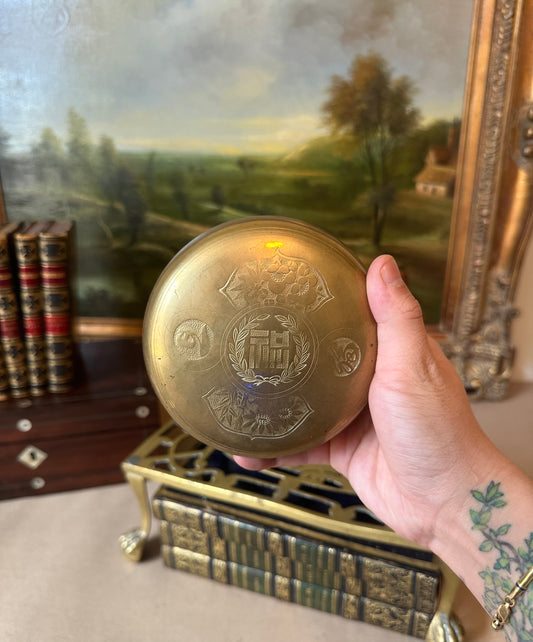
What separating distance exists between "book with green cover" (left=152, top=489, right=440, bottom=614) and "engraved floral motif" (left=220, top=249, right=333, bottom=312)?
57cm

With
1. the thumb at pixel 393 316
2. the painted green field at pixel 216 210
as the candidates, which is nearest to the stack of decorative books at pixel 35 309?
the painted green field at pixel 216 210

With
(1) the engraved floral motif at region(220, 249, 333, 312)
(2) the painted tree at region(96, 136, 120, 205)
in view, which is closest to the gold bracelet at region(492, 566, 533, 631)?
(1) the engraved floral motif at region(220, 249, 333, 312)

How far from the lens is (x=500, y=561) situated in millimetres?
838

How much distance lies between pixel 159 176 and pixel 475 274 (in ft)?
3.52

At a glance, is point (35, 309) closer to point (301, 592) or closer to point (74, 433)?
point (74, 433)

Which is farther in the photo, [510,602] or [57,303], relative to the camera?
[57,303]

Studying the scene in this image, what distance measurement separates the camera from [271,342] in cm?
83

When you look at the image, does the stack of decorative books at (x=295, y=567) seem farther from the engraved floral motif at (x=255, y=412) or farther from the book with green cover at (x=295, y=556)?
the engraved floral motif at (x=255, y=412)

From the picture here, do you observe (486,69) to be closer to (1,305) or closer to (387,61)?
(387,61)

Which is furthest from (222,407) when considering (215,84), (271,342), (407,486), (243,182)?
(215,84)

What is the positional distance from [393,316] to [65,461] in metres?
1.15

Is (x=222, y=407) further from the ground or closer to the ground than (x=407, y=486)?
further from the ground

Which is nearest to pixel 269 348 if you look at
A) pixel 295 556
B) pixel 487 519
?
pixel 487 519

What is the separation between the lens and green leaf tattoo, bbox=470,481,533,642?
→ 2.64 ft
